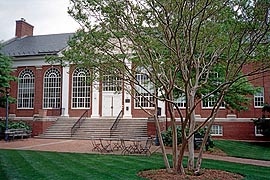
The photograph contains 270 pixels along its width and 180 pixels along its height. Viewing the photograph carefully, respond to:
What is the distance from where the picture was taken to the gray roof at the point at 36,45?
2597 centimetres

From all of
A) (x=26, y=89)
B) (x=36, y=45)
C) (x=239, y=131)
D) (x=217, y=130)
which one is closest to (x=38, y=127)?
(x=26, y=89)

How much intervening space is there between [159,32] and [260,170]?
18.9ft

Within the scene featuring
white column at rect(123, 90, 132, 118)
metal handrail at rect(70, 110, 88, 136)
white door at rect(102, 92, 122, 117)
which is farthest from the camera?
white door at rect(102, 92, 122, 117)

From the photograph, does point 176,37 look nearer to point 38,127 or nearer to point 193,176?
point 193,176

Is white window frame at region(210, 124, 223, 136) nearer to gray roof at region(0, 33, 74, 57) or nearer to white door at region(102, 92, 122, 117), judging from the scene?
white door at region(102, 92, 122, 117)

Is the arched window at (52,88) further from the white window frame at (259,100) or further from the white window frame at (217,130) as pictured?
the white window frame at (259,100)

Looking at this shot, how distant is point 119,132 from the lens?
2014 cm

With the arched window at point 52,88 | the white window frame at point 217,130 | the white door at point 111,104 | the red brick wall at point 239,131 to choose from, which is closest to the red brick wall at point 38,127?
the arched window at point 52,88

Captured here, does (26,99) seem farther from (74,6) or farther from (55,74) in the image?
(74,6)

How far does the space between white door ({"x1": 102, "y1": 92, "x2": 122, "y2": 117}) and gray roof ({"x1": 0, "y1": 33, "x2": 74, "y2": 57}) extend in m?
5.79

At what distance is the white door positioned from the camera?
2416cm

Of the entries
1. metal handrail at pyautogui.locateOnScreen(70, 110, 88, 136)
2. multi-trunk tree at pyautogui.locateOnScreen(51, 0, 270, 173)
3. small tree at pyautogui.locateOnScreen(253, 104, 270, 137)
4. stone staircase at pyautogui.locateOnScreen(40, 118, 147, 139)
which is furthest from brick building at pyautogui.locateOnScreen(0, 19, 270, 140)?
multi-trunk tree at pyautogui.locateOnScreen(51, 0, 270, 173)

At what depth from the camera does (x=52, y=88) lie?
25516 millimetres

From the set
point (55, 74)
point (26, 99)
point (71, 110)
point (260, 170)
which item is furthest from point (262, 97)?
point (26, 99)
